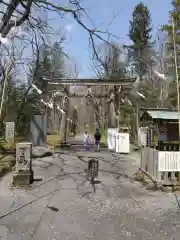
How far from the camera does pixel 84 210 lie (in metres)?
8.97

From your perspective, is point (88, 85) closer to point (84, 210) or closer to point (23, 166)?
point (23, 166)

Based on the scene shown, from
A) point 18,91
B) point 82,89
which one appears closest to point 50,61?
point 18,91

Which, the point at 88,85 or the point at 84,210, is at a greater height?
the point at 88,85

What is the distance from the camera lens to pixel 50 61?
157 ft

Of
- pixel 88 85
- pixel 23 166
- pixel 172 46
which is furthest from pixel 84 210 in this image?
pixel 172 46

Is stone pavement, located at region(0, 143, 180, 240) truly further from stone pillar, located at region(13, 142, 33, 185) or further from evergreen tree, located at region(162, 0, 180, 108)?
evergreen tree, located at region(162, 0, 180, 108)

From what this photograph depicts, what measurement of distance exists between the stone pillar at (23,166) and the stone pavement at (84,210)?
0.40 meters

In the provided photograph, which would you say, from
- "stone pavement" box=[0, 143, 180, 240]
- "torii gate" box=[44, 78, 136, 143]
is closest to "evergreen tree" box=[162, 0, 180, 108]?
"torii gate" box=[44, 78, 136, 143]

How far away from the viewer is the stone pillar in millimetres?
12016

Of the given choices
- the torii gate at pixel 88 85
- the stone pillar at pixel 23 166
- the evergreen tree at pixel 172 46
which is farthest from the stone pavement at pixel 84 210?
the evergreen tree at pixel 172 46

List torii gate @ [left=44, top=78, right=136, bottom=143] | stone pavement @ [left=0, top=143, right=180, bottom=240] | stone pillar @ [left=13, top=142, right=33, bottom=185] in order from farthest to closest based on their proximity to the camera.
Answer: torii gate @ [left=44, top=78, right=136, bottom=143] → stone pillar @ [left=13, top=142, right=33, bottom=185] → stone pavement @ [left=0, top=143, right=180, bottom=240]

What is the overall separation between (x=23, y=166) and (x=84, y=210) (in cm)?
404

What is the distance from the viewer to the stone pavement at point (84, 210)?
7.11 m

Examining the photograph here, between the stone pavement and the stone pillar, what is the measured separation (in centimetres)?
40
